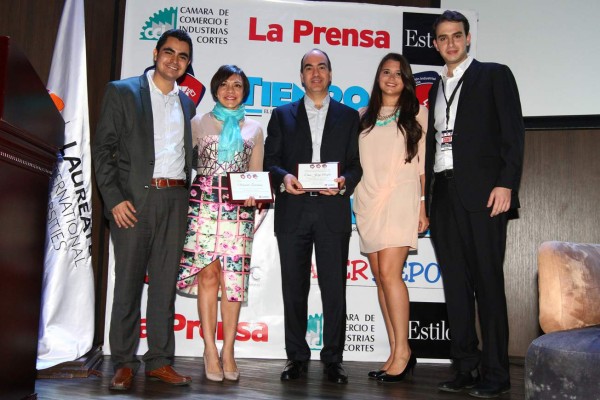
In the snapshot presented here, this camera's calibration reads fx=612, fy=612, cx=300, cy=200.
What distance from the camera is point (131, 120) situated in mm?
3115

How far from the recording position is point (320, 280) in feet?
11.2

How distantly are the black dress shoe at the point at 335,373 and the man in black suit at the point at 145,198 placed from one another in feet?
2.49

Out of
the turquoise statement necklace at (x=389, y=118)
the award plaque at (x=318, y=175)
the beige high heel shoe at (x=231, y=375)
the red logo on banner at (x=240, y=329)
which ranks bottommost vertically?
the beige high heel shoe at (x=231, y=375)

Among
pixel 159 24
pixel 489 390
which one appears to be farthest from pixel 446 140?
pixel 159 24

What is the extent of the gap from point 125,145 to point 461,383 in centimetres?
208

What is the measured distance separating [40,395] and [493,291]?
2.17m

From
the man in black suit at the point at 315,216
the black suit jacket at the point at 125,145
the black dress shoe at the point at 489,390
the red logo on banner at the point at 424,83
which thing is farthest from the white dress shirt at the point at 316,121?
the black dress shoe at the point at 489,390

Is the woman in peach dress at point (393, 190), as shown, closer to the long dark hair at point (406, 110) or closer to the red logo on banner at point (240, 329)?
the long dark hair at point (406, 110)

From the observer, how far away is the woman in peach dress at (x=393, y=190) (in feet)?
10.9

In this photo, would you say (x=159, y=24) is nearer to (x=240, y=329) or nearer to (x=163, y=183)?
(x=163, y=183)

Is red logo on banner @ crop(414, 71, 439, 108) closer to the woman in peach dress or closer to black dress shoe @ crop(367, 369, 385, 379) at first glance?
the woman in peach dress

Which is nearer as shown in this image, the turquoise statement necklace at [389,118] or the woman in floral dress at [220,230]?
the woman in floral dress at [220,230]

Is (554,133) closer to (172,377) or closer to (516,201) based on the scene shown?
(516,201)

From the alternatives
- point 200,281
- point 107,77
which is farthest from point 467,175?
point 107,77
